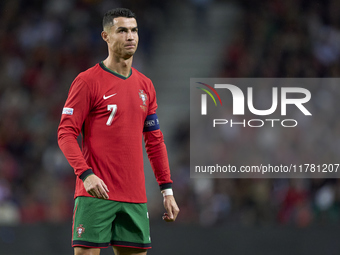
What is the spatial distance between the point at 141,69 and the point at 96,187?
6.24m

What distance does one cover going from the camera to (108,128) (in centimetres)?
328

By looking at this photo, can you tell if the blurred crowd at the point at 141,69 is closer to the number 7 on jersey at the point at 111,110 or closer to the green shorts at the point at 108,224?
the green shorts at the point at 108,224

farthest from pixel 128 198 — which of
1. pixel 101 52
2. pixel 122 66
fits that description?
pixel 101 52

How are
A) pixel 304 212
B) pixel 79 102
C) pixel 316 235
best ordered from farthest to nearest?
1. pixel 304 212
2. pixel 316 235
3. pixel 79 102

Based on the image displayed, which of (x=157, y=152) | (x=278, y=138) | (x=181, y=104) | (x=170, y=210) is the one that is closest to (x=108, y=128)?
(x=157, y=152)

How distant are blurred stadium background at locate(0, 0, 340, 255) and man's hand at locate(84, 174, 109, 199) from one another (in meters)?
3.13

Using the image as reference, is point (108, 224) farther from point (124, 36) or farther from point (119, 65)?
point (124, 36)

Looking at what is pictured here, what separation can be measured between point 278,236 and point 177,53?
4546 mm

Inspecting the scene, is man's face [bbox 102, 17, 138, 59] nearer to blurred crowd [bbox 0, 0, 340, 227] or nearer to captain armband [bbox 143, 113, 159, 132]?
captain armband [bbox 143, 113, 159, 132]

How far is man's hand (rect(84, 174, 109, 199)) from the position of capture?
3008mm

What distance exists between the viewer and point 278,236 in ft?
19.6

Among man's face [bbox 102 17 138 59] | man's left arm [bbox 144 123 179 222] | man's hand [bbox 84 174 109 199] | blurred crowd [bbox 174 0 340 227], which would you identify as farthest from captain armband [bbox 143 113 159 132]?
blurred crowd [bbox 174 0 340 227]

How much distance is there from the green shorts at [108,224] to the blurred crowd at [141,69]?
3527mm

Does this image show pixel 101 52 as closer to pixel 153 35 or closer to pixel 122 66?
pixel 153 35
